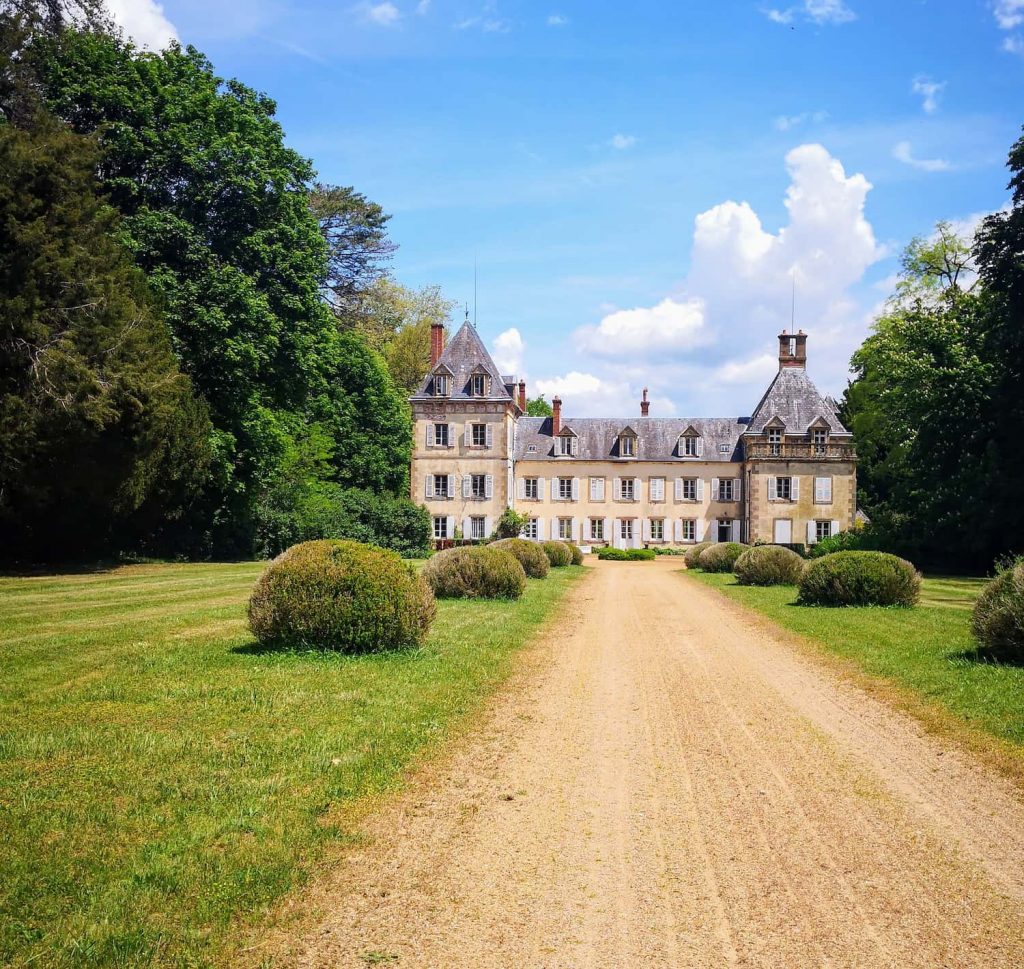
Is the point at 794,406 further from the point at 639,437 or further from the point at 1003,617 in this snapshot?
the point at 1003,617

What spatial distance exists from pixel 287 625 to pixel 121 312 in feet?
47.7

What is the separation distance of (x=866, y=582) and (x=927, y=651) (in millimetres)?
5855

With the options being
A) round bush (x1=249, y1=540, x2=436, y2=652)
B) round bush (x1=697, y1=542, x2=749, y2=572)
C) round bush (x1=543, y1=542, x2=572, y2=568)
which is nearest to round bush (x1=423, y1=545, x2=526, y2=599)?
round bush (x1=249, y1=540, x2=436, y2=652)

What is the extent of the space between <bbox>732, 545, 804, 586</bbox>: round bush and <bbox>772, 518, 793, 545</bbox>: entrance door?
27194mm

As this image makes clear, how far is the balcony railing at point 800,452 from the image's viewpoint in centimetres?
4925

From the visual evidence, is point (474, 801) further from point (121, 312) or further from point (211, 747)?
point (121, 312)

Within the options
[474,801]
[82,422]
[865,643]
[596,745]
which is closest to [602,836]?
[474,801]

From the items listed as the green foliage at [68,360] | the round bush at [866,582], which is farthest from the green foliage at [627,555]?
the round bush at [866,582]

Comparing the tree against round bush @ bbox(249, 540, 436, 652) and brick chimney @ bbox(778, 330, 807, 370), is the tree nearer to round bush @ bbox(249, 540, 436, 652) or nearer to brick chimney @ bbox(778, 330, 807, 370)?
brick chimney @ bbox(778, 330, 807, 370)

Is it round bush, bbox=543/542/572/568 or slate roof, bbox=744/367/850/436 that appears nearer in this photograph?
round bush, bbox=543/542/572/568

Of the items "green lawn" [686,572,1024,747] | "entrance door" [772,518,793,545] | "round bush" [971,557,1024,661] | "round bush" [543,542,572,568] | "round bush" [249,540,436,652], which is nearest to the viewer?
"green lawn" [686,572,1024,747]

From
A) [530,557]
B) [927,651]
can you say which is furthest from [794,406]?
[927,651]

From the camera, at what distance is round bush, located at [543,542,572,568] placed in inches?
1321

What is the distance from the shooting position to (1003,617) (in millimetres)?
10055
